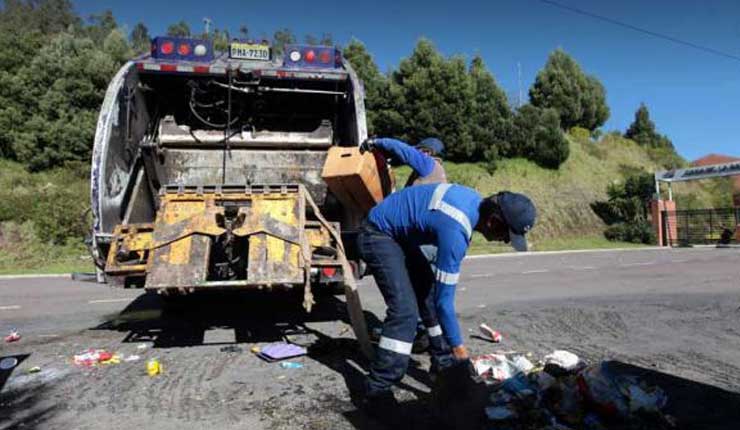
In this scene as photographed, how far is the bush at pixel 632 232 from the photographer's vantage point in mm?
21891

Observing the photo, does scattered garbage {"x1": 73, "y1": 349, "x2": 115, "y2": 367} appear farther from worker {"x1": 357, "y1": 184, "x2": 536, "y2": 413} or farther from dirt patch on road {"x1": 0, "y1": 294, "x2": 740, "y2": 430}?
worker {"x1": 357, "y1": 184, "x2": 536, "y2": 413}

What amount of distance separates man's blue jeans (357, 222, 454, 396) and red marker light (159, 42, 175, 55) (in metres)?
3.47

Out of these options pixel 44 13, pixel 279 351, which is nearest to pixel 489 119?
pixel 279 351

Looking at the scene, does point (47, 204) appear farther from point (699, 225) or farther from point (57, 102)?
point (699, 225)

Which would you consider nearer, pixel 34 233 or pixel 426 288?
pixel 426 288

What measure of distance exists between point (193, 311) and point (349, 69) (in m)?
3.08

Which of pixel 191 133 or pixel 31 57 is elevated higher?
pixel 31 57

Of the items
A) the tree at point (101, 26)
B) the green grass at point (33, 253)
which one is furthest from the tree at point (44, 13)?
the green grass at point (33, 253)

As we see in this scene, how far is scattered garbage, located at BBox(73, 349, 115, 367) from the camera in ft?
13.8

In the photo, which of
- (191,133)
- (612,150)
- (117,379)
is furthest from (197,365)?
(612,150)

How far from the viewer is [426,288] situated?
388 cm

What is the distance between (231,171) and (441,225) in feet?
12.2

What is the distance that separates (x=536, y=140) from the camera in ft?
83.2

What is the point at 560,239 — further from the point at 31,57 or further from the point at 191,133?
the point at 31,57
